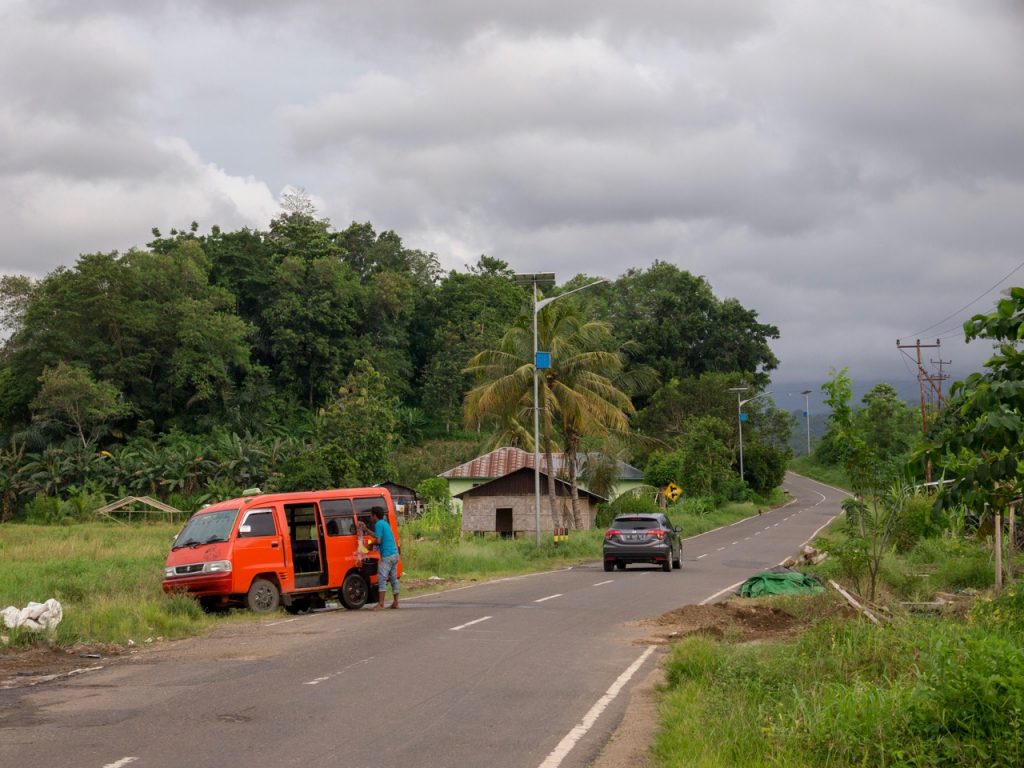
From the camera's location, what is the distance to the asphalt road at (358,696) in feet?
28.2

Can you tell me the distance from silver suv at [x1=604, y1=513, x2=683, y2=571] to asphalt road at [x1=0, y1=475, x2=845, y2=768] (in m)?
11.1

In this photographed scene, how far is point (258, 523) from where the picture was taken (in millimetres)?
19750

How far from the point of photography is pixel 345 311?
290ft

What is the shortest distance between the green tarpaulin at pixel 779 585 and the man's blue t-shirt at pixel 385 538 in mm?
6640

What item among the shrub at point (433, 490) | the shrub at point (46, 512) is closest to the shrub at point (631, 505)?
the shrub at point (433, 490)

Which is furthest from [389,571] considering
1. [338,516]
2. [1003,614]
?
[1003,614]

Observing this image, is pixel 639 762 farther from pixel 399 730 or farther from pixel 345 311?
pixel 345 311

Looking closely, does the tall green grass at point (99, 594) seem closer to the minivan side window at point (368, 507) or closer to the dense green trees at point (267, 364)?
the minivan side window at point (368, 507)

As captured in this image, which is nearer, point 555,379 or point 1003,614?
point 1003,614

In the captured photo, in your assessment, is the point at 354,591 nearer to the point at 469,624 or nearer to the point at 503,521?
the point at 469,624

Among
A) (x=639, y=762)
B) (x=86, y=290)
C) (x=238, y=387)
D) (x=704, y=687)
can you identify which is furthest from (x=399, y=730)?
(x=238, y=387)

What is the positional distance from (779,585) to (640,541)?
10.5m

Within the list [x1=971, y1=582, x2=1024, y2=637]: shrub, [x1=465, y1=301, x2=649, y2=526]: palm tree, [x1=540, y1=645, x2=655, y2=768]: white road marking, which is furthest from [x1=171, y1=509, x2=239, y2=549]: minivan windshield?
[x1=465, y1=301, x2=649, y2=526]: palm tree

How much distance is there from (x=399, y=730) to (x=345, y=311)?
80.4 metres
